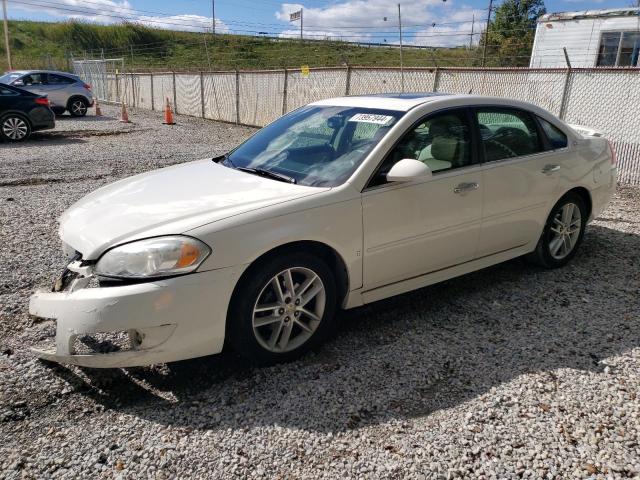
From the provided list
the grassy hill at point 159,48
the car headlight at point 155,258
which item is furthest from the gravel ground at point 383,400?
the grassy hill at point 159,48

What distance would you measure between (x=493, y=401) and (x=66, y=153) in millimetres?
10792

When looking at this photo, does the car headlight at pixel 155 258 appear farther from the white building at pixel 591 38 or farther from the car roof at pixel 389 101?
the white building at pixel 591 38

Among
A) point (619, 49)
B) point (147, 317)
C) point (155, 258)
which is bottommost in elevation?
point (147, 317)

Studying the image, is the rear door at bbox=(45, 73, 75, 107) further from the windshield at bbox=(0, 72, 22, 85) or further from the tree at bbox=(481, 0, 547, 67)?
the tree at bbox=(481, 0, 547, 67)

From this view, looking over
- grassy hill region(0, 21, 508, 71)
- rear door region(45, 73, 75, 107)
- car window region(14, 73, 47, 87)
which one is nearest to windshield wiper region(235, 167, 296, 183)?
car window region(14, 73, 47, 87)

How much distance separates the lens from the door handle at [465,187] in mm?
3768

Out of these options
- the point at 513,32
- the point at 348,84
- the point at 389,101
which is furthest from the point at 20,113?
the point at 513,32

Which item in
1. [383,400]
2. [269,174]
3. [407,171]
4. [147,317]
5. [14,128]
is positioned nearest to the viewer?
[147,317]

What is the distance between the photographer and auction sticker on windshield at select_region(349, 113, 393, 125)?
3.66 meters

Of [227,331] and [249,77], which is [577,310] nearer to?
[227,331]

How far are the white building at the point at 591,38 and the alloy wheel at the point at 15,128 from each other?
15115mm

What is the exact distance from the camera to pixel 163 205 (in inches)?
124

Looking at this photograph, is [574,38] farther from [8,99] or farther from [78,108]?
[78,108]

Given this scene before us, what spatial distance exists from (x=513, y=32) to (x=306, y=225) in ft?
111
